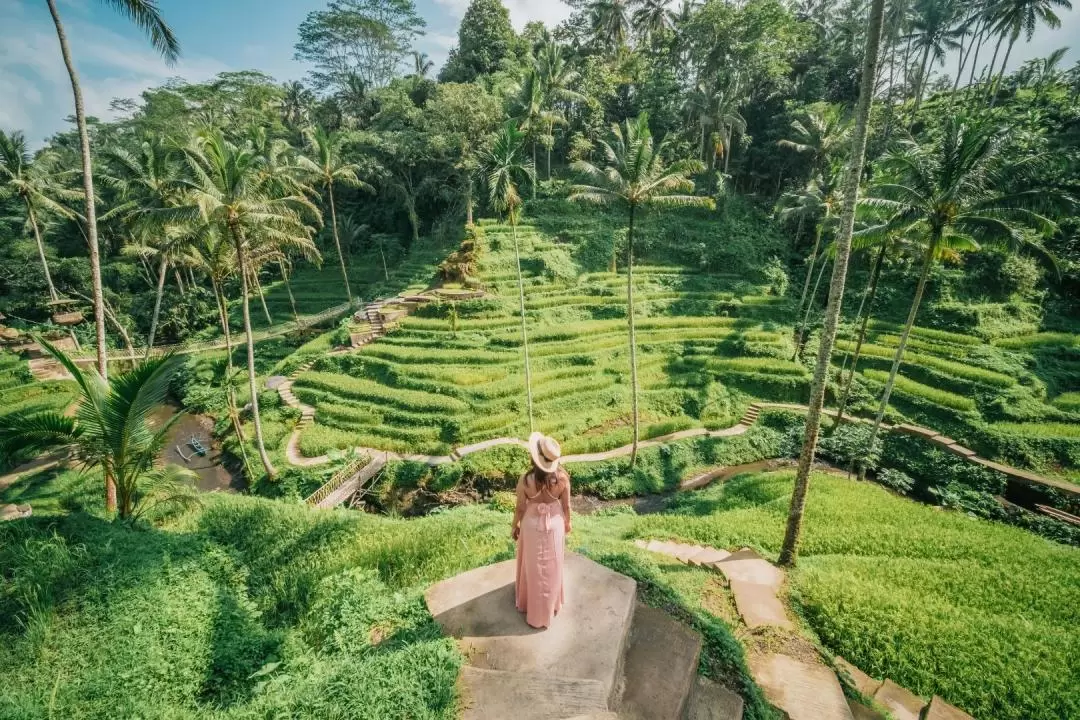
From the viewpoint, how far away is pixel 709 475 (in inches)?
592

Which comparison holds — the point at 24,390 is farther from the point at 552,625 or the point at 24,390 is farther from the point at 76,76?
the point at 552,625

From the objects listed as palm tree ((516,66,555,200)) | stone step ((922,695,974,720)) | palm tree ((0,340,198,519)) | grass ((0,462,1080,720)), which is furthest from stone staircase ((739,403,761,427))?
palm tree ((0,340,198,519))

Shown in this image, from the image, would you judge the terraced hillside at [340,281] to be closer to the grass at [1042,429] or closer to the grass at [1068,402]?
the grass at [1042,429]

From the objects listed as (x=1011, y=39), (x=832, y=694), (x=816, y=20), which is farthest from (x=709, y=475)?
(x=816, y=20)

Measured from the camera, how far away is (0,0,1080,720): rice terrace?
4414 mm

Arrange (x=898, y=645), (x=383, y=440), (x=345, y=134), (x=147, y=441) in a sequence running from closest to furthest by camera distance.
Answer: (x=898, y=645) < (x=147, y=441) < (x=383, y=440) < (x=345, y=134)

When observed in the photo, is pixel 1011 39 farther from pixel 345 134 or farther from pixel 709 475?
pixel 345 134

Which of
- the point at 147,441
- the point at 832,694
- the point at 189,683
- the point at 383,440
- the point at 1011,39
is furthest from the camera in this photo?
the point at 1011,39

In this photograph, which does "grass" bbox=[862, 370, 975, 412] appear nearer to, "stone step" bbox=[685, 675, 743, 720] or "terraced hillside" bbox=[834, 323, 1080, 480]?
"terraced hillside" bbox=[834, 323, 1080, 480]

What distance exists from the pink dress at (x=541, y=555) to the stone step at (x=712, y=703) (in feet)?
4.98

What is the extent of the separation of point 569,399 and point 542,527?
13.1 metres

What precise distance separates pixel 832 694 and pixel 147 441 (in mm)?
8982

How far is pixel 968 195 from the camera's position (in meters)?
10.6

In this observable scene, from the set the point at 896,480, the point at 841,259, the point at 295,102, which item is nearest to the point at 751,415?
the point at 896,480
